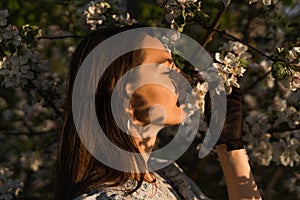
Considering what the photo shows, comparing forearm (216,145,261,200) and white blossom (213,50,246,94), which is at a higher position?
white blossom (213,50,246,94)

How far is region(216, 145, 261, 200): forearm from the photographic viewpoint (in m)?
→ 2.67

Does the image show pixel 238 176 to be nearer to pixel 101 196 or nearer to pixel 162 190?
pixel 162 190

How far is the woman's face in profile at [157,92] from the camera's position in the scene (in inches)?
97.6

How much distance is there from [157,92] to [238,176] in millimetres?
518

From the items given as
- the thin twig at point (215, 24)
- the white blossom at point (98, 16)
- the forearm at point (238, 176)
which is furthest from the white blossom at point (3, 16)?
the forearm at point (238, 176)

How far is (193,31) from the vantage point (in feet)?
12.6

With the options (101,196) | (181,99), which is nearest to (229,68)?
(181,99)

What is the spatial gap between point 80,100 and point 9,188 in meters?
1.04

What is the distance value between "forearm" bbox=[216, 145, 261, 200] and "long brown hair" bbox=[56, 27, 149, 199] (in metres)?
0.40

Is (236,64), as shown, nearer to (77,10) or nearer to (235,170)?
(235,170)

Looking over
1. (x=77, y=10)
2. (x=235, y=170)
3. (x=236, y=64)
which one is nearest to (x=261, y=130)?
(x=235, y=170)

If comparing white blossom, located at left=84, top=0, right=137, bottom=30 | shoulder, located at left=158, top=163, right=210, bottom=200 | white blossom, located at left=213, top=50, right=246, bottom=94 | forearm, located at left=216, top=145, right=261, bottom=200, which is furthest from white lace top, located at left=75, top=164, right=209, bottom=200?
white blossom, located at left=84, top=0, right=137, bottom=30

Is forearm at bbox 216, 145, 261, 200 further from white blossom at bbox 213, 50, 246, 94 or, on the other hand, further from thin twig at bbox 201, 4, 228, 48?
thin twig at bbox 201, 4, 228, 48

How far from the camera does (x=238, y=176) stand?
2697mm
